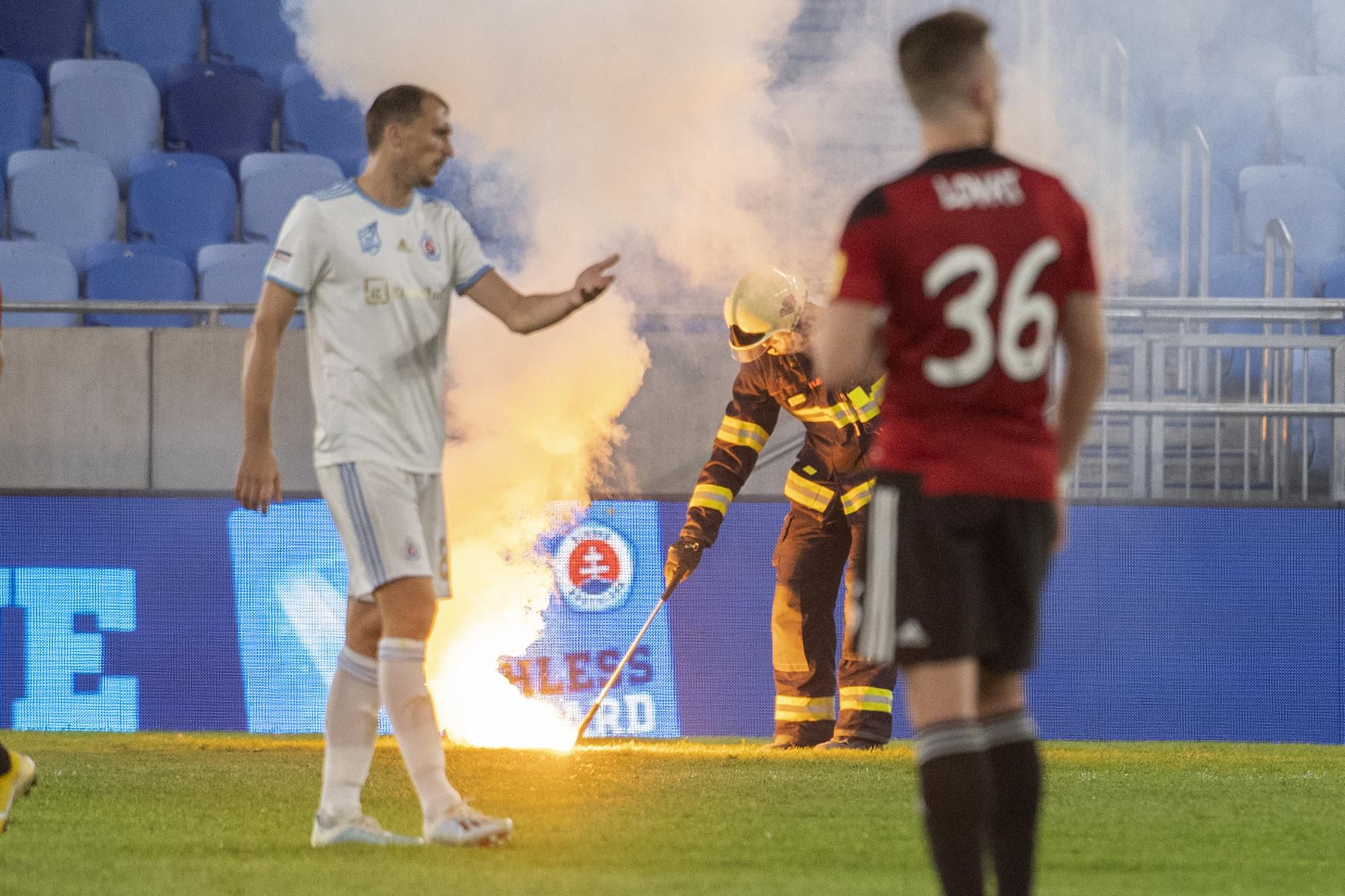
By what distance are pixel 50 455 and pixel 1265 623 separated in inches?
240

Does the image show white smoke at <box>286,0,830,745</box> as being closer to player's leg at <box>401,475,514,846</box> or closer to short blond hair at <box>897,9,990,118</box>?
player's leg at <box>401,475,514,846</box>

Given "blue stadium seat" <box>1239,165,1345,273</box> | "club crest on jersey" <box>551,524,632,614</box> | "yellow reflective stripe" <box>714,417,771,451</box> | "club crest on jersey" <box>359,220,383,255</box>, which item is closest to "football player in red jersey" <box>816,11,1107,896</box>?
"club crest on jersey" <box>359,220,383,255</box>

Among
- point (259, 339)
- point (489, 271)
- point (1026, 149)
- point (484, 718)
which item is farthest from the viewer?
point (1026, 149)

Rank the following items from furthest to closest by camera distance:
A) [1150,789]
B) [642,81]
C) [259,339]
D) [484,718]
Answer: [642,81], [484,718], [1150,789], [259,339]

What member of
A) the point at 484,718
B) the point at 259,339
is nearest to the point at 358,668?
the point at 259,339

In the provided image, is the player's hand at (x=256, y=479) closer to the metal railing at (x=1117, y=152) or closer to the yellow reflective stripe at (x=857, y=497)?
the yellow reflective stripe at (x=857, y=497)

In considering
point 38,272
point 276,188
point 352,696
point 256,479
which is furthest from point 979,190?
point 276,188

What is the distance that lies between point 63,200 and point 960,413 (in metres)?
9.84

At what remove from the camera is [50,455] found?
30.3 ft

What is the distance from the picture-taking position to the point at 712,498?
7.18 meters

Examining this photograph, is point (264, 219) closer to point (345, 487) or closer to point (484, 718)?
point (484, 718)

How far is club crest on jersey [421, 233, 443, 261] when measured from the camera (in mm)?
4281

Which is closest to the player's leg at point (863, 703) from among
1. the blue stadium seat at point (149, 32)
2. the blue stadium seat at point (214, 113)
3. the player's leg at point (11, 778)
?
the player's leg at point (11, 778)

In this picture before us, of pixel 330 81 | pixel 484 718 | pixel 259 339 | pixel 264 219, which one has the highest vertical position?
pixel 330 81
